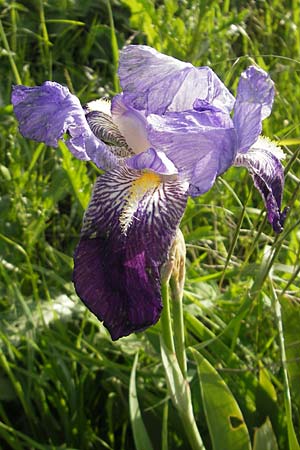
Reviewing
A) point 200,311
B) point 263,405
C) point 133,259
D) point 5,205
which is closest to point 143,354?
point 200,311

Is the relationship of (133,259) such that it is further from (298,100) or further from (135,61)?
(298,100)

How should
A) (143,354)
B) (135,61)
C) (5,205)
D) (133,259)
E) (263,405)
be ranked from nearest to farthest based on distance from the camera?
(133,259) < (135,61) < (263,405) < (143,354) < (5,205)

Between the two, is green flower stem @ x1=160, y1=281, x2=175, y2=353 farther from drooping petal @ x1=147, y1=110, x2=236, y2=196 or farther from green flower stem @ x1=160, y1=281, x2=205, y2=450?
drooping petal @ x1=147, y1=110, x2=236, y2=196

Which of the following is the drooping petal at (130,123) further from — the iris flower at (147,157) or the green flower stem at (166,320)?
the green flower stem at (166,320)

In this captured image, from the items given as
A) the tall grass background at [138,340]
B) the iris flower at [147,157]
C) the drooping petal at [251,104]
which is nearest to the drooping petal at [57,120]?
the iris flower at [147,157]

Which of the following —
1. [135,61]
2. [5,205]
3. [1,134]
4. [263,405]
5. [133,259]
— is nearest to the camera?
[133,259]

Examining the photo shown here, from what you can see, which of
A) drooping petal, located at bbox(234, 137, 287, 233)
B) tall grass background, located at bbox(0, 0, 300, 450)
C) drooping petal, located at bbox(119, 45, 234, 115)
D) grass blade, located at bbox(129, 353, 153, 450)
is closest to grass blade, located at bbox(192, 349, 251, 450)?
tall grass background, located at bbox(0, 0, 300, 450)

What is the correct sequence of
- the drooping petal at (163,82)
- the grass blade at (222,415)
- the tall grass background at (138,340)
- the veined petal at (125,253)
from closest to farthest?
the veined petal at (125,253) → the drooping petal at (163,82) → the grass blade at (222,415) → the tall grass background at (138,340)
